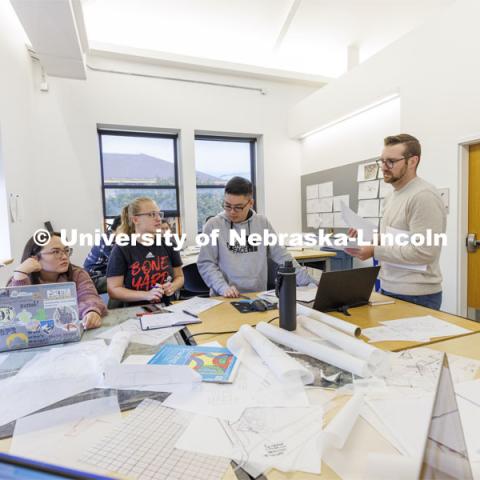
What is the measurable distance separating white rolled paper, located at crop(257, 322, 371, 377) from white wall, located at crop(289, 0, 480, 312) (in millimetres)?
2185

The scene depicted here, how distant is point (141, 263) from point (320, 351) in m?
1.29

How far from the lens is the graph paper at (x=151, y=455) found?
551 millimetres

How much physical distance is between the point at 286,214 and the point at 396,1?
2.69 metres

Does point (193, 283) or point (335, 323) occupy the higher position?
point (335, 323)

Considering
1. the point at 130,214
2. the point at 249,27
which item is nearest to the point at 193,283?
the point at 130,214

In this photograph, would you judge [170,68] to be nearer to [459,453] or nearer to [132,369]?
[132,369]

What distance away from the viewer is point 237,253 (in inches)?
80.7

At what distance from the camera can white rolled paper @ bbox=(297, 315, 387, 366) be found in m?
0.89

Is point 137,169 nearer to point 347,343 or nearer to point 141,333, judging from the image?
point 141,333

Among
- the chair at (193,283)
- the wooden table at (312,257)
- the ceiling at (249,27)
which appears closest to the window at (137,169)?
the ceiling at (249,27)

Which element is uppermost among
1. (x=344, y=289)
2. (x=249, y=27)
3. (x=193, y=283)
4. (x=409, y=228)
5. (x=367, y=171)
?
(x=249, y=27)

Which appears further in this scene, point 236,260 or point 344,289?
point 236,260

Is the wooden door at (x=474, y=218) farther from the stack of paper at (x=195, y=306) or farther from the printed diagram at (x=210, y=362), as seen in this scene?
the printed diagram at (x=210, y=362)

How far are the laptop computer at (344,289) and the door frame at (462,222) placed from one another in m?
1.52
